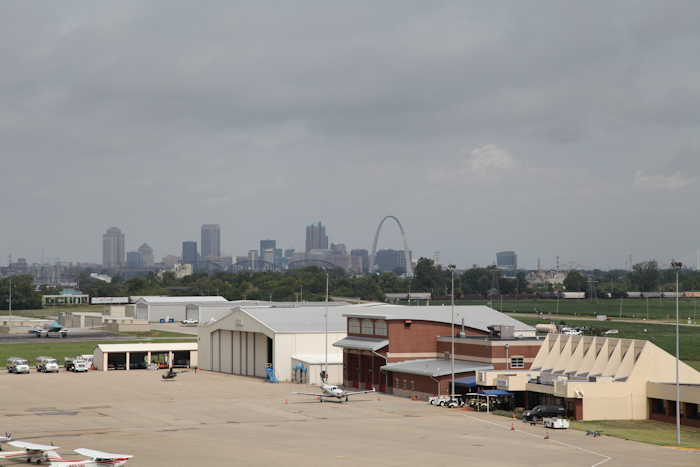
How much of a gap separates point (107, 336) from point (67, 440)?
117 meters

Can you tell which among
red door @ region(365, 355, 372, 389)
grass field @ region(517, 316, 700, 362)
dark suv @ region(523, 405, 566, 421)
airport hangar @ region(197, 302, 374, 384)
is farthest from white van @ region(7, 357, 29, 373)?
grass field @ region(517, 316, 700, 362)

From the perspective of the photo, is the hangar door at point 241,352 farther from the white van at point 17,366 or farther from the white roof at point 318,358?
the white van at point 17,366

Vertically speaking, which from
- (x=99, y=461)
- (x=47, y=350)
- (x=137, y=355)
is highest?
(x=99, y=461)

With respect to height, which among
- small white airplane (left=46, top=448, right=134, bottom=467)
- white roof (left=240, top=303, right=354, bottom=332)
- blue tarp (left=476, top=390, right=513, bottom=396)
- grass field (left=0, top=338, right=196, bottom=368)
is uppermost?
white roof (left=240, top=303, right=354, bottom=332)

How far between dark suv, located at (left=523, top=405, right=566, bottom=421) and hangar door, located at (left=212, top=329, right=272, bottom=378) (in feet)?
141

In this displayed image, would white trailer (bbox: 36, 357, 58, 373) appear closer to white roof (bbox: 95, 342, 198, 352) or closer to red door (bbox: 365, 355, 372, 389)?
white roof (bbox: 95, 342, 198, 352)

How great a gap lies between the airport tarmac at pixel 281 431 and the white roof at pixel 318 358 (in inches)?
327

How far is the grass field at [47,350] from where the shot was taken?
125 meters

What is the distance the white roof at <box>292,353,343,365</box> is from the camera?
9374 cm

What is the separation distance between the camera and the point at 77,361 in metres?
106

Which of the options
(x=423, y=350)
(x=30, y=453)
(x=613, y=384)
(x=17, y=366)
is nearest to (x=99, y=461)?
(x=30, y=453)

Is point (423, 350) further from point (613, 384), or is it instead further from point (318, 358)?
point (613, 384)

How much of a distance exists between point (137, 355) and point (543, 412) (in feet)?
232

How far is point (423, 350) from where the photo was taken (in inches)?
3428
